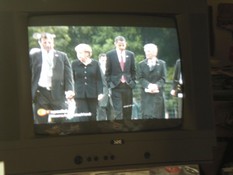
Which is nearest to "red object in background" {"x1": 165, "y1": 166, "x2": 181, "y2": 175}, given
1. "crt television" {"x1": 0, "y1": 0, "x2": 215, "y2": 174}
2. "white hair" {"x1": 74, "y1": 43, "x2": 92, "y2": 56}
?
"crt television" {"x1": 0, "y1": 0, "x2": 215, "y2": 174}

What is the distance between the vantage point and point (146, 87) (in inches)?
62.7

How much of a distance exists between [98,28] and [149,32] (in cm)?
21

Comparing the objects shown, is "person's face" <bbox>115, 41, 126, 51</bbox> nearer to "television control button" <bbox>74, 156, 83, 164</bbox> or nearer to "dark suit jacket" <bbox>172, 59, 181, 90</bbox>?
"dark suit jacket" <bbox>172, 59, 181, 90</bbox>

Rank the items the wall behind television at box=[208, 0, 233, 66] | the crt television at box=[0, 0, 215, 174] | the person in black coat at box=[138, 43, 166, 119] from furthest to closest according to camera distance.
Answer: the wall behind television at box=[208, 0, 233, 66]
the person in black coat at box=[138, 43, 166, 119]
the crt television at box=[0, 0, 215, 174]

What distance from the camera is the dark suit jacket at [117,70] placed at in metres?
1.56

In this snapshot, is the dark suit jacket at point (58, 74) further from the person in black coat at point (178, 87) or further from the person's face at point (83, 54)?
the person in black coat at point (178, 87)

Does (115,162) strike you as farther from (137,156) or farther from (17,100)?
(17,100)

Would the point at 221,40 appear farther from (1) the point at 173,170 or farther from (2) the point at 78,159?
(2) the point at 78,159

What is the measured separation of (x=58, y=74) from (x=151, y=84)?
37 centimetres

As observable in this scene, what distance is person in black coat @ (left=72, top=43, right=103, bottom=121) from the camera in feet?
5.01

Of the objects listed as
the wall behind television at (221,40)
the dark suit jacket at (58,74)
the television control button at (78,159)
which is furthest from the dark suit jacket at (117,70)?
the wall behind television at (221,40)

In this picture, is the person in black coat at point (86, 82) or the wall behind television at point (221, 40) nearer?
the person in black coat at point (86, 82)

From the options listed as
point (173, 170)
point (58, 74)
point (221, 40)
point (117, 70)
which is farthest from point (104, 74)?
point (221, 40)

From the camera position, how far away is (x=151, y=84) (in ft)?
5.24
